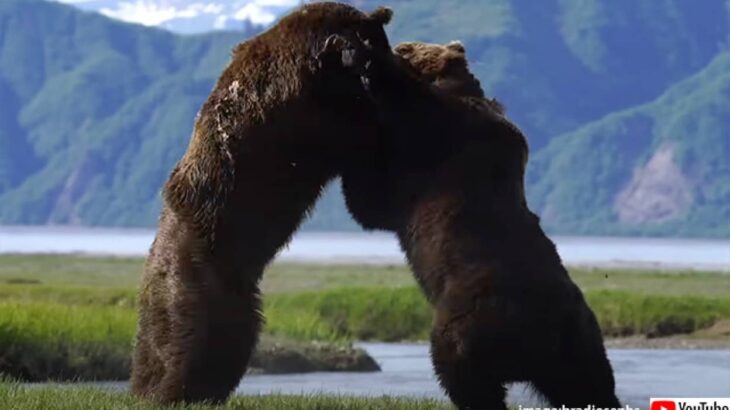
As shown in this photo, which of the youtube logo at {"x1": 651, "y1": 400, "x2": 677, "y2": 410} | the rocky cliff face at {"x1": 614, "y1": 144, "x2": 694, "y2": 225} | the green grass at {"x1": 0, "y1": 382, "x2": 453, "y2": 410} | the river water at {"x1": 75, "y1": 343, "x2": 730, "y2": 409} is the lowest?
the rocky cliff face at {"x1": 614, "y1": 144, "x2": 694, "y2": 225}

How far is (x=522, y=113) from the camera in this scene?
170m

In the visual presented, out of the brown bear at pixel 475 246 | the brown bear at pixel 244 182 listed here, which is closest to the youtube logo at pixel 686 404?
the brown bear at pixel 475 246

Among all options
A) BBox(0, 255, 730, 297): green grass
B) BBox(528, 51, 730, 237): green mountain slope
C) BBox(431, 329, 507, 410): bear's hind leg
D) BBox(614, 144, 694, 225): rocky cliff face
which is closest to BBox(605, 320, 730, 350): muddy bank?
BBox(0, 255, 730, 297): green grass

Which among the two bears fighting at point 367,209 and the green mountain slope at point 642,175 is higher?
the two bears fighting at point 367,209

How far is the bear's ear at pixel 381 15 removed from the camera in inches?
292

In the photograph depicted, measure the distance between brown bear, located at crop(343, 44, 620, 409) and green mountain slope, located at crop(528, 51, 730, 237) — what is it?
475ft

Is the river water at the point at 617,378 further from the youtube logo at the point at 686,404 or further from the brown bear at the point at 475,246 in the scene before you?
the brown bear at the point at 475,246

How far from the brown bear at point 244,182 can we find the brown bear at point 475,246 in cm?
19

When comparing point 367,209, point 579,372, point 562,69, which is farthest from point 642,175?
point 579,372

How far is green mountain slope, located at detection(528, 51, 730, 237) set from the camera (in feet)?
506

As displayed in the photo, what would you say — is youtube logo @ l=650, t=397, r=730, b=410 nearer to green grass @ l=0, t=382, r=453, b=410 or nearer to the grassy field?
green grass @ l=0, t=382, r=453, b=410

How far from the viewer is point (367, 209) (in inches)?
288

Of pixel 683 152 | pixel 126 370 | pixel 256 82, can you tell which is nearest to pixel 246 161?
pixel 256 82

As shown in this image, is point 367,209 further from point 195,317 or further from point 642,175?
point 642,175
